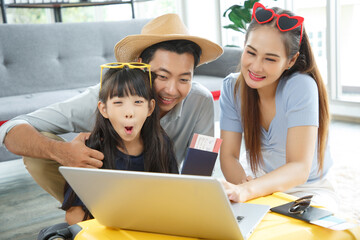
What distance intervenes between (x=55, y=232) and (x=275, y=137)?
36.0 inches

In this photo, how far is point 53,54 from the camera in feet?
10.8

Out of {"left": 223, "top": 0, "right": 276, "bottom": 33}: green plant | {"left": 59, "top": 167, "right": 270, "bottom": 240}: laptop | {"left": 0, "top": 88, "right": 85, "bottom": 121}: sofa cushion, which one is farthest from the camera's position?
{"left": 223, "top": 0, "right": 276, "bottom": 33}: green plant

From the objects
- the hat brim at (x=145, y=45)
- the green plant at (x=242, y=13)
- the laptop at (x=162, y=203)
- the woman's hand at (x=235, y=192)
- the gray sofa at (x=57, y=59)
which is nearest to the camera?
the laptop at (x=162, y=203)

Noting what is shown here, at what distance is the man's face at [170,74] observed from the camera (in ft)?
5.03

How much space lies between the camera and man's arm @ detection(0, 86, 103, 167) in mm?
1432

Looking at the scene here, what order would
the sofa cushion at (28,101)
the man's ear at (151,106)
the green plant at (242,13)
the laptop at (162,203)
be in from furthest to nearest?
1. the green plant at (242,13)
2. the sofa cushion at (28,101)
3. the man's ear at (151,106)
4. the laptop at (162,203)

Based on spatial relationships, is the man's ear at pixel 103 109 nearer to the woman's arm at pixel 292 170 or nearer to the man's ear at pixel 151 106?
the man's ear at pixel 151 106

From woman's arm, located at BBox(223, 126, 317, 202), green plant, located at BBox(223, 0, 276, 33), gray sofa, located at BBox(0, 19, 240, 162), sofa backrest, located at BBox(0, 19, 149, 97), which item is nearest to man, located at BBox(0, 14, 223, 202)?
woman's arm, located at BBox(223, 126, 317, 202)

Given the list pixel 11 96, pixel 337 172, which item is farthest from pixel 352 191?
pixel 11 96

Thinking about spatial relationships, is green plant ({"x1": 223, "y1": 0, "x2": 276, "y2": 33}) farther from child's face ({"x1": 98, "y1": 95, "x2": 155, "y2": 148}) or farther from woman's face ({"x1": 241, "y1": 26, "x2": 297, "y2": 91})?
child's face ({"x1": 98, "y1": 95, "x2": 155, "y2": 148})


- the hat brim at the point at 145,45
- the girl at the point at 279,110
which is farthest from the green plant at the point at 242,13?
the girl at the point at 279,110

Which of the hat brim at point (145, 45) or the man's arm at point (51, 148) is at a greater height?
the hat brim at point (145, 45)

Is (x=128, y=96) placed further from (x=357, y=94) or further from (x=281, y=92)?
(x=357, y=94)

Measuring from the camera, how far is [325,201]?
1.49 meters
